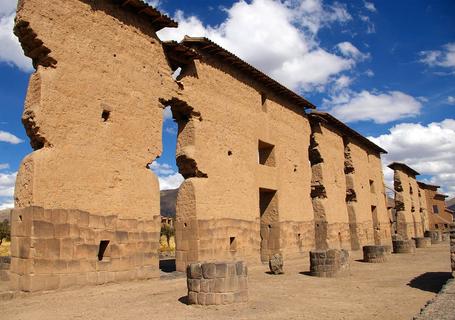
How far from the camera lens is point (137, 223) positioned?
33.8 ft

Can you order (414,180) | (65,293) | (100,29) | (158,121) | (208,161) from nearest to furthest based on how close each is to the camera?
(65,293) → (100,29) → (158,121) → (208,161) → (414,180)

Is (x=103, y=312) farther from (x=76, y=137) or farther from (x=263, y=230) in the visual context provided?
(x=263, y=230)

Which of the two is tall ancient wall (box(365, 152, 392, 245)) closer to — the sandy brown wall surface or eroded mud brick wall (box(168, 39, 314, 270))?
eroded mud brick wall (box(168, 39, 314, 270))

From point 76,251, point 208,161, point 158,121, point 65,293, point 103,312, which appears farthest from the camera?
point 208,161

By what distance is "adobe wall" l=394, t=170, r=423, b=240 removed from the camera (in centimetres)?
3297

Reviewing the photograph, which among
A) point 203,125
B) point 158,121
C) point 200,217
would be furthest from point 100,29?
point 200,217

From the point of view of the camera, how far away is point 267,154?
1683 centimetres

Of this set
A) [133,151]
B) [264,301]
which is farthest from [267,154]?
[264,301]

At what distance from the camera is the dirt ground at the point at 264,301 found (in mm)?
6477

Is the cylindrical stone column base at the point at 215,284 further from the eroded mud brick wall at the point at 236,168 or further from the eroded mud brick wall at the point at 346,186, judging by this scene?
the eroded mud brick wall at the point at 346,186

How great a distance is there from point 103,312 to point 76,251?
252 centimetres

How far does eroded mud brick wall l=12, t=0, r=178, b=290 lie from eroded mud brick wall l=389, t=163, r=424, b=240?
2742 cm

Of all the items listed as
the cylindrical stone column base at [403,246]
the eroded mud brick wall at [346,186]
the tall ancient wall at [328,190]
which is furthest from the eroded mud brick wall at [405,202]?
the cylindrical stone column base at [403,246]

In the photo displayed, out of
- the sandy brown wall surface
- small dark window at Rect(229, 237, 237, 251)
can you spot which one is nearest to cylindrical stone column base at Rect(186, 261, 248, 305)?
the sandy brown wall surface
